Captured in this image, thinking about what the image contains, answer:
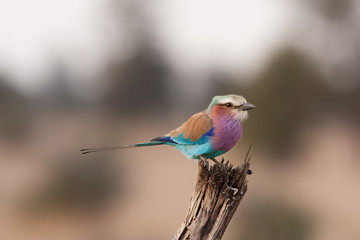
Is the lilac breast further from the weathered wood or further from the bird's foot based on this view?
the weathered wood

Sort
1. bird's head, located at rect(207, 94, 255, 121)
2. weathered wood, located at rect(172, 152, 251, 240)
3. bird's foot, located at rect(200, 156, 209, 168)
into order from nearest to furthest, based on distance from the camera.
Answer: weathered wood, located at rect(172, 152, 251, 240)
bird's foot, located at rect(200, 156, 209, 168)
bird's head, located at rect(207, 94, 255, 121)

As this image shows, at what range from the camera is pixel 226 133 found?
326 cm

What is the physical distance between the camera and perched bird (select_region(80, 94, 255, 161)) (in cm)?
323

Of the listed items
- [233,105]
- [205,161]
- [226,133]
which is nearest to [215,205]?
[205,161]

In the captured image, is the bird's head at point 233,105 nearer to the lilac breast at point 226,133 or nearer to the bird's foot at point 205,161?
the lilac breast at point 226,133

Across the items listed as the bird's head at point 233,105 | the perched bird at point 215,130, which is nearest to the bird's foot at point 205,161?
the perched bird at point 215,130

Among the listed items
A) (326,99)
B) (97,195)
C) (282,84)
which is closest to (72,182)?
(97,195)

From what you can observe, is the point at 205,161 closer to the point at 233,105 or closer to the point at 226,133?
the point at 226,133

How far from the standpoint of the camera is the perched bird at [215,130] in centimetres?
323

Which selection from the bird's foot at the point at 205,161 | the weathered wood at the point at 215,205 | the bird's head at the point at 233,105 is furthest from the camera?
the bird's head at the point at 233,105

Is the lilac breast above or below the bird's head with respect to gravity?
below

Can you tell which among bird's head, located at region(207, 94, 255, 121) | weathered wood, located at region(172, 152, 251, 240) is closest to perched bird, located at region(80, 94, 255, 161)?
bird's head, located at region(207, 94, 255, 121)

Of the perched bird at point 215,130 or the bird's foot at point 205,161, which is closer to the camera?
the bird's foot at point 205,161

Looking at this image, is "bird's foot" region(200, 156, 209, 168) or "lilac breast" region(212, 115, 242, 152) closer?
"bird's foot" region(200, 156, 209, 168)
